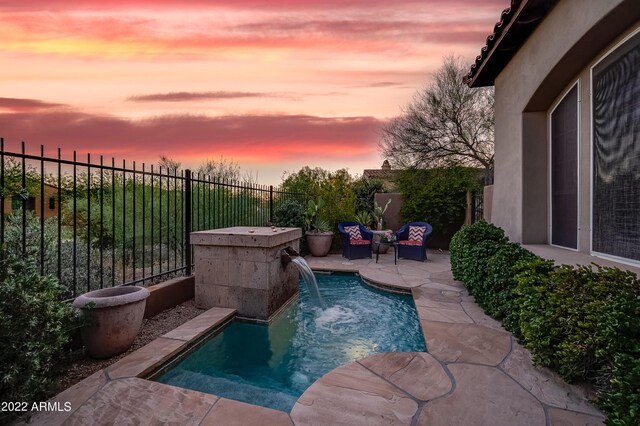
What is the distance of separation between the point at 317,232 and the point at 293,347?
18.7 ft

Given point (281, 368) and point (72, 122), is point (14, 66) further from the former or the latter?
point (281, 368)

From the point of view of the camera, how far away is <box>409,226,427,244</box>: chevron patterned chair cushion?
876cm

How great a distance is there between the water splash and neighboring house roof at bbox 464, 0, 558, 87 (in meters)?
4.61

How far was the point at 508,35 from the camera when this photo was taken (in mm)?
4680

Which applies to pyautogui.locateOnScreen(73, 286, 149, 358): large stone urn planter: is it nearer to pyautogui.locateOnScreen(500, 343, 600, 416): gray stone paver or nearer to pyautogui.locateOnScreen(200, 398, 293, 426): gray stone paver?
pyautogui.locateOnScreen(200, 398, 293, 426): gray stone paver

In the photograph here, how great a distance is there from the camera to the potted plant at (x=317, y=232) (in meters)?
9.16

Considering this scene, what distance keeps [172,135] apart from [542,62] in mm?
7660

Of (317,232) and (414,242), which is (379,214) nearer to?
(414,242)

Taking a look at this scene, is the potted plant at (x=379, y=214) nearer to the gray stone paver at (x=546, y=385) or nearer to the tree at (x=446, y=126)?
the tree at (x=446, y=126)

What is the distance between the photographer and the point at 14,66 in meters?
3.65

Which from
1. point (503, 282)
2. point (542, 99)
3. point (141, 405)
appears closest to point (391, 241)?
point (503, 282)

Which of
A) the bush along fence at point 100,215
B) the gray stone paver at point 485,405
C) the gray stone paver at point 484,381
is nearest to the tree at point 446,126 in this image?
the bush along fence at point 100,215

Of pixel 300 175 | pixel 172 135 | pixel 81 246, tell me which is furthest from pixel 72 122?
pixel 300 175

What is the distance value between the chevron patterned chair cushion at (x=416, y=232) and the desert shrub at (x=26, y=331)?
795 centimetres
